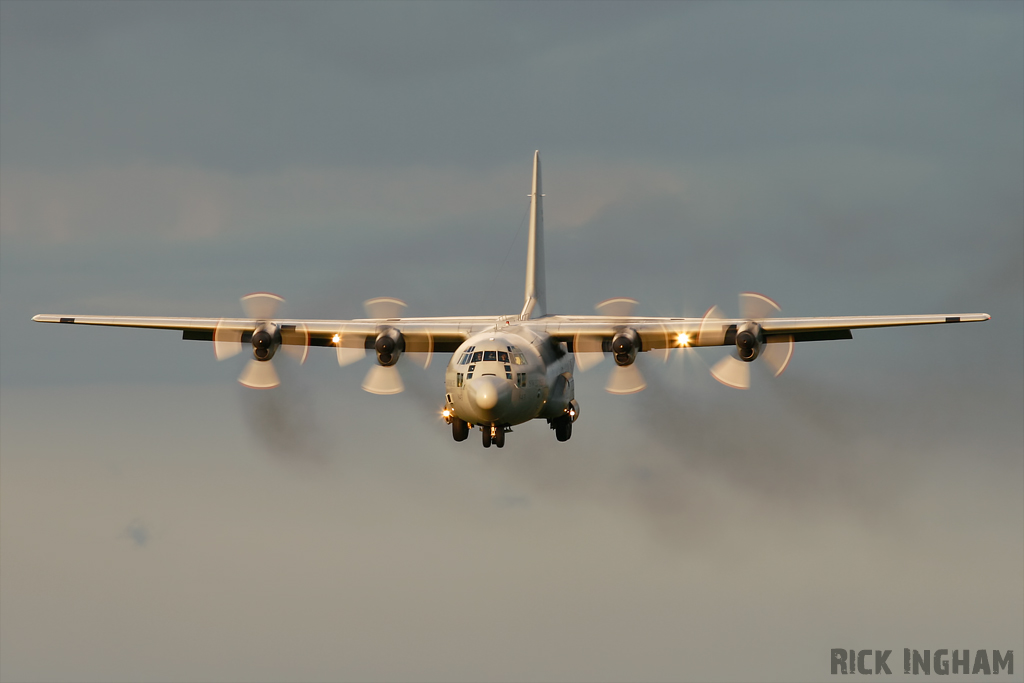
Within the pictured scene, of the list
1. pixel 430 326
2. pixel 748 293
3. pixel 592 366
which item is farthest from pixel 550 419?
pixel 748 293

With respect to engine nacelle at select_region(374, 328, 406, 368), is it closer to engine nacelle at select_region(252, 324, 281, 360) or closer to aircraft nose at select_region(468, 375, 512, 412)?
engine nacelle at select_region(252, 324, 281, 360)

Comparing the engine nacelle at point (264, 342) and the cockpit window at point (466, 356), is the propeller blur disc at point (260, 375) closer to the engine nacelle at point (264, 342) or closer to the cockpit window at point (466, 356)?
the engine nacelle at point (264, 342)

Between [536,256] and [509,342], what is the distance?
672 inches

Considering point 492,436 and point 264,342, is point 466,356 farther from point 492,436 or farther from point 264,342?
point 264,342

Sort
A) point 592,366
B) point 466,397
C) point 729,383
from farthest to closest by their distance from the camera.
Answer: point 592,366
point 729,383
point 466,397

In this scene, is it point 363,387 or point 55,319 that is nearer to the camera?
point 363,387

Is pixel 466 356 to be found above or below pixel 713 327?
below

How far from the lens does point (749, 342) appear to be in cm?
4216

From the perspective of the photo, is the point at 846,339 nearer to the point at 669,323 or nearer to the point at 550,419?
the point at 669,323

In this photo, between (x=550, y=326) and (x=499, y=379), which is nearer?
(x=499, y=379)

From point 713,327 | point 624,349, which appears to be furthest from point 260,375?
point 713,327

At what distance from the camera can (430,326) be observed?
151ft

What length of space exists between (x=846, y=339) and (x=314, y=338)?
67.1 ft

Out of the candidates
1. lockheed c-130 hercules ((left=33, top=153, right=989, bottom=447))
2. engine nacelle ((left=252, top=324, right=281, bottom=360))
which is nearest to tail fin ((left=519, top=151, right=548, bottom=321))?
lockheed c-130 hercules ((left=33, top=153, right=989, bottom=447))
